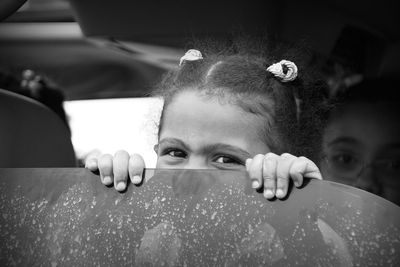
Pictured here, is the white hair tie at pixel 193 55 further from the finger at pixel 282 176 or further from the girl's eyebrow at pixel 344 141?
the finger at pixel 282 176

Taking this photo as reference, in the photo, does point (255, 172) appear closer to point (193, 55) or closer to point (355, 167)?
point (193, 55)

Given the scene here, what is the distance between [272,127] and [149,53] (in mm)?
700

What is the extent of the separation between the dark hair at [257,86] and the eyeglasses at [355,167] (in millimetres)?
353

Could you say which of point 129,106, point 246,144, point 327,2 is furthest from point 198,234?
point 129,106

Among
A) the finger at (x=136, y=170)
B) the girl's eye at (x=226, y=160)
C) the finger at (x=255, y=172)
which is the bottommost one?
the girl's eye at (x=226, y=160)

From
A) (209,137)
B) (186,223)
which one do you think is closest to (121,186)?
(186,223)

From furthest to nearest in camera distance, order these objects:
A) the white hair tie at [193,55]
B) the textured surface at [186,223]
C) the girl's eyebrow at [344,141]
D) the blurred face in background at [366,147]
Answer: the girl's eyebrow at [344,141]
the blurred face in background at [366,147]
the white hair tie at [193,55]
the textured surface at [186,223]

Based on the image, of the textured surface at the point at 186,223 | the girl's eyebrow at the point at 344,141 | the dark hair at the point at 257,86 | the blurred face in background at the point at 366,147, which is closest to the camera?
the textured surface at the point at 186,223

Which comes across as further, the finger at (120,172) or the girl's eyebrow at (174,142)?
the girl's eyebrow at (174,142)

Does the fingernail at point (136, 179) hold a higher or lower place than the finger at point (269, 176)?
lower

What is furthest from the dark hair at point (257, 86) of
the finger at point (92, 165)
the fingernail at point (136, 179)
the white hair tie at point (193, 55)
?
the fingernail at point (136, 179)

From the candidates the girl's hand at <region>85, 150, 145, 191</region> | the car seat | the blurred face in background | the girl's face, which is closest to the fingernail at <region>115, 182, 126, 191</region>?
the girl's hand at <region>85, 150, 145, 191</region>

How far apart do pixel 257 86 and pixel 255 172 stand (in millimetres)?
848

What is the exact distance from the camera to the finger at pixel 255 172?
34.6 inches
